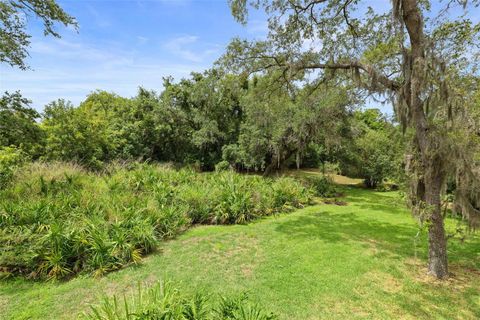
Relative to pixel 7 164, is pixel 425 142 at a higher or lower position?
higher

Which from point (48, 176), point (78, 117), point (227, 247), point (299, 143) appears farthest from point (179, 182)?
point (78, 117)

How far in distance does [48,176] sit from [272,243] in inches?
304

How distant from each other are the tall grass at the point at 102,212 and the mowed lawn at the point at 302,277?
0.38 m

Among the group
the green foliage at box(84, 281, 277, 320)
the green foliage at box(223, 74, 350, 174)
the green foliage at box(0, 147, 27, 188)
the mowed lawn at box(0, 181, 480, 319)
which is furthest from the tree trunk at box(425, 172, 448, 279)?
the green foliage at box(0, 147, 27, 188)

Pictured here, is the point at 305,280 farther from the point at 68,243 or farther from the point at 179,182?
the point at 179,182

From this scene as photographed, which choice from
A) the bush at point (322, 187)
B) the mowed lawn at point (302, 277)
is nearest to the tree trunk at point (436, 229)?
the mowed lawn at point (302, 277)

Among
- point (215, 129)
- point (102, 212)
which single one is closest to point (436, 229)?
point (102, 212)

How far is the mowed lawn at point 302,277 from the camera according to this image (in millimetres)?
3711

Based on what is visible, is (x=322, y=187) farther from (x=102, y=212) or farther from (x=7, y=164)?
(x=7, y=164)

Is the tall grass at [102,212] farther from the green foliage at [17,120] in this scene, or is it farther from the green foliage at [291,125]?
the green foliage at [291,125]

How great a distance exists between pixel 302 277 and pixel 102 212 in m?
4.83

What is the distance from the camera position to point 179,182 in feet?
35.0

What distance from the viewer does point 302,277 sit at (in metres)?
4.54

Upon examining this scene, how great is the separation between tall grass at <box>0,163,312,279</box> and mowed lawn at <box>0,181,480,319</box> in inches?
15.0
